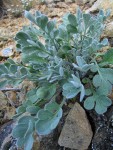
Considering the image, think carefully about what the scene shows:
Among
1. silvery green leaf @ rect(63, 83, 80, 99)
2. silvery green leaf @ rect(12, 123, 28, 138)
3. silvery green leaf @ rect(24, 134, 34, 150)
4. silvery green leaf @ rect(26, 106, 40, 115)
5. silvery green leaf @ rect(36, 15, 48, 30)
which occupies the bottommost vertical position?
silvery green leaf @ rect(24, 134, 34, 150)

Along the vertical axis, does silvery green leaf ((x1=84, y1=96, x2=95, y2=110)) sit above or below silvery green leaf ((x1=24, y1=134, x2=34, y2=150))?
above

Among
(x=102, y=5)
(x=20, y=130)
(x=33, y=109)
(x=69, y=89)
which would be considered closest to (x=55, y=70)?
(x=69, y=89)

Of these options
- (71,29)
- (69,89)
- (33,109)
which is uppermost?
(71,29)

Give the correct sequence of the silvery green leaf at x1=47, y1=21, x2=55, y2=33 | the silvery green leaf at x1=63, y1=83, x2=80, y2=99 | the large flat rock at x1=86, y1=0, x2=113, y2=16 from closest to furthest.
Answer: the silvery green leaf at x1=63, y1=83, x2=80, y2=99
the silvery green leaf at x1=47, y1=21, x2=55, y2=33
the large flat rock at x1=86, y1=0, x2=113, y2=16

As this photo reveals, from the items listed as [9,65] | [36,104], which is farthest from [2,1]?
[36,104]

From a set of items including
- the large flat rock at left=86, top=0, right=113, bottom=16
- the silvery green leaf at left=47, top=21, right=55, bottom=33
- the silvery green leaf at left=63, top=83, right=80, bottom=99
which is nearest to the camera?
the silvery green leaf at left=63, top=83, right=80, bottom=99

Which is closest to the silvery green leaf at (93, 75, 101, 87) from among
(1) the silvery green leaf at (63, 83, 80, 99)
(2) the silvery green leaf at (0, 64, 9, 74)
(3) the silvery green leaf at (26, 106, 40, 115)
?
(1) the silvery green leaf at (63, 83, 80, 99)

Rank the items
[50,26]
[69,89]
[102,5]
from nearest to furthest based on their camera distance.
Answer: [69,89]
[50,26]
[102,5]

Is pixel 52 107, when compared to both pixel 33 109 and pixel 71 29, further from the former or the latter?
pixel 71 29

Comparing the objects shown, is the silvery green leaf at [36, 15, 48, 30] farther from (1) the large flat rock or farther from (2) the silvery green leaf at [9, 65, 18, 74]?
(1) the large flat rock

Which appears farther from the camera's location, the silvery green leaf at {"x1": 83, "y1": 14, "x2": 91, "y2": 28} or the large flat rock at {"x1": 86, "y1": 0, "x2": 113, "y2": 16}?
the large flat rock at {"x1": 86, "y1": 0, "x2": 113, "y2": 16}

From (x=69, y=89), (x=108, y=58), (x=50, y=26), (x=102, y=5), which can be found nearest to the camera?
(x=69, y=89)
